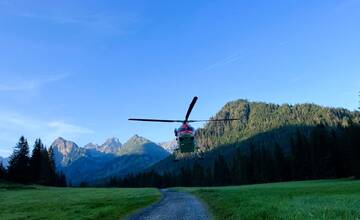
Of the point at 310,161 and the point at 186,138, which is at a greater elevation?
the point at 310,161

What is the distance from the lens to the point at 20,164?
143 meters

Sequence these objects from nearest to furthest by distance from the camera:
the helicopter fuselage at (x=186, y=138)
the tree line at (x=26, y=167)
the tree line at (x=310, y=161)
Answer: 1. the helicopter fuselage at (x=186, y=138)
2. the tree line at (x=310, y=161)
3. the tree line at (x=26, y=167)

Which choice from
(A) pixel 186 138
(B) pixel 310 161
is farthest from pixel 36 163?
(A) pixel 186 138

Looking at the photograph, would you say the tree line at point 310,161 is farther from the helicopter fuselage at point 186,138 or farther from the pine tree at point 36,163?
the pine tree at point 36,163

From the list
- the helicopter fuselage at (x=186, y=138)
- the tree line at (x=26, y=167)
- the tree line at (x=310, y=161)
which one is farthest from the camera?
the tree line at (x=26, y=167)

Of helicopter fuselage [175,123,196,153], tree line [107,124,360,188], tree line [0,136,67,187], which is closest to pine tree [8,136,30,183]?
tree line [0,136,67,187]

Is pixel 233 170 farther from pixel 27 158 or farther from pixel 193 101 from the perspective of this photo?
pixel 193 101

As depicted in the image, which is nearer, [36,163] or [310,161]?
[310,161]

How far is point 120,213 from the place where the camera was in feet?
125

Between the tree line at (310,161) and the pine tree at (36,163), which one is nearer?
the tree line at (310,161)

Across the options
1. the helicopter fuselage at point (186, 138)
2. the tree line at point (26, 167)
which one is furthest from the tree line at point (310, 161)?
the tree line at point (26, 167)

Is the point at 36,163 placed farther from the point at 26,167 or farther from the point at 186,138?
the point at 186,138

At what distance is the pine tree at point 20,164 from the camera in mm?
141500

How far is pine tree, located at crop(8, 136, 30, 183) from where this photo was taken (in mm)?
141500
